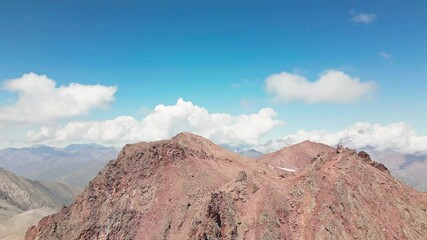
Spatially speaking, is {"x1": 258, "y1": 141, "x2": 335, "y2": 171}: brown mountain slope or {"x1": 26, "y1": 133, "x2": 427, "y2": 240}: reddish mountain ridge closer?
{"x1": 26, "y1": 133, "x2": 427, "y2": 240}: reddish mountain ridge

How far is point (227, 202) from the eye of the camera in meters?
78.4

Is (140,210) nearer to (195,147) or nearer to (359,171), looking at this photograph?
(195,147)

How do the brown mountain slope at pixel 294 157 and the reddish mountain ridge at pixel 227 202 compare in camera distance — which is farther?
the brown mountain slope at pixel 294 157

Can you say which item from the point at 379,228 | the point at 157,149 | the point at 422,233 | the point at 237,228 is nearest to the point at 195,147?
the point at 157,149

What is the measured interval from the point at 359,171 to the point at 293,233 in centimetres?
2192

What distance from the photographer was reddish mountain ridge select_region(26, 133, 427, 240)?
7500 centimetres

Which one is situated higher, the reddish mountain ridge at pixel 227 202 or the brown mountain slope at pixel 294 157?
the brown mountain slope at pixel 294 157

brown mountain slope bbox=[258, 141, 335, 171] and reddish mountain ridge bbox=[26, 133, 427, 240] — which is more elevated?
brown mountain slope bbox=[258, 141, 335, 171]

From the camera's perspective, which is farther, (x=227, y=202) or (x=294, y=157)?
(x=294, y=157)

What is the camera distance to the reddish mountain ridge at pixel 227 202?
246 feet

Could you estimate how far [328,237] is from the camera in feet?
238

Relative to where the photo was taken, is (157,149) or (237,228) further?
(157,149)

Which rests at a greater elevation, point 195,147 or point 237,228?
point 195,147

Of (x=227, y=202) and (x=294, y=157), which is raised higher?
(x=294, y=157)
